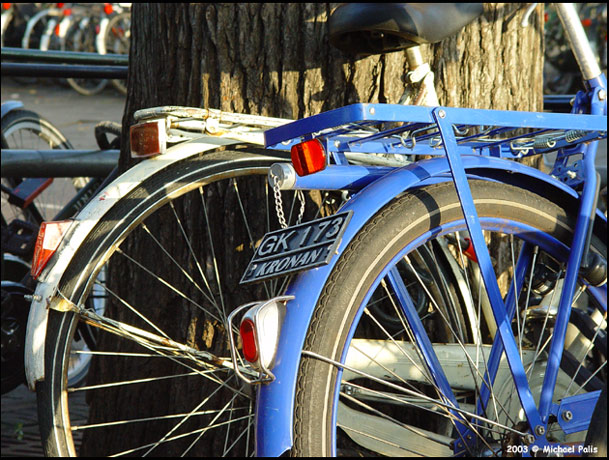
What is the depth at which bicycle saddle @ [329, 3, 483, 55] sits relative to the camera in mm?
2055

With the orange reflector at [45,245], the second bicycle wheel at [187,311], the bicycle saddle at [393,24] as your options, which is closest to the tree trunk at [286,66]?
the second bicycle wheel at [187,311]

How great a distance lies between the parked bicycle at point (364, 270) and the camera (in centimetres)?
178

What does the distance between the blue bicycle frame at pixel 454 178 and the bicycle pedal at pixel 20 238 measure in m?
1.89

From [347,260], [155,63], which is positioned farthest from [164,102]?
[347,260]

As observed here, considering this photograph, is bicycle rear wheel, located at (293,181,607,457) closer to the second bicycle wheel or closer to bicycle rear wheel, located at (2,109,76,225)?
the second bicycle wheel

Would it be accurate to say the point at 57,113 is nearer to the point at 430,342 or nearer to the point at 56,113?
the point at 56,113

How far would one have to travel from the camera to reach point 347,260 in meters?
1.82

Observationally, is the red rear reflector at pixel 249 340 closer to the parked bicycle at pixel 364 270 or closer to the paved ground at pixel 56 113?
the parked bicycle at pixel 364 270

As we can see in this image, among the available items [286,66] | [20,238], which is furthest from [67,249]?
[20,238]

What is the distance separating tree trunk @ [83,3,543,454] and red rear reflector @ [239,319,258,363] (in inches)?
38.5

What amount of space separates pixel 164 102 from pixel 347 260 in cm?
124

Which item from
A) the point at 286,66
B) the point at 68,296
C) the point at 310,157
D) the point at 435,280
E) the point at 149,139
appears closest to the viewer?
the point at 310,157

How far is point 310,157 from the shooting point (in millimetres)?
1812

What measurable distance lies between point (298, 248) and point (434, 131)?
0.57 metres
